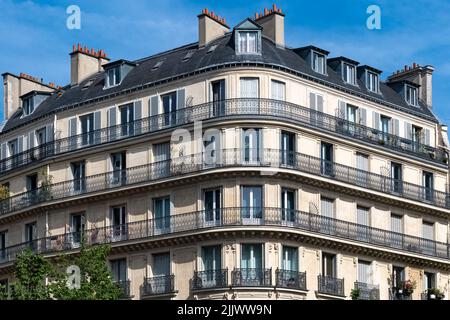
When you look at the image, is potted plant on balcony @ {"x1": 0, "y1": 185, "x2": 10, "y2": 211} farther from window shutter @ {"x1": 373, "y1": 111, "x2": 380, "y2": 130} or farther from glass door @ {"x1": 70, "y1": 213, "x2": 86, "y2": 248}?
window shutter @ {"x1": 373, "y1": 111, "x2": 380, "y2": 130}

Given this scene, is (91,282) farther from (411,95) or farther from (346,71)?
(411,95)

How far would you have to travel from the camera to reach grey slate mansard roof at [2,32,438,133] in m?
44.6

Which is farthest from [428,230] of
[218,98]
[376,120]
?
[218,98]

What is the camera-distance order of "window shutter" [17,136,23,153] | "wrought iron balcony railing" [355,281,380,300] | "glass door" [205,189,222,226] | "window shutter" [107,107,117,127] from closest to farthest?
"glass door" [205,189,222,226] < "wrought iron balcony railing" [355,281,380,300] < "window shutter" [107,107,117,127] < "window shutter" [17,136,23,153]

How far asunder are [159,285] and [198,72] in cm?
921

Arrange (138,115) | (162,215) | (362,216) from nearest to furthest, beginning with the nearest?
1. (162,215)
2. (138,115)
3. (362,216)

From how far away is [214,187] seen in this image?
43.1 meters

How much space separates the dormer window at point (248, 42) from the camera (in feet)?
147

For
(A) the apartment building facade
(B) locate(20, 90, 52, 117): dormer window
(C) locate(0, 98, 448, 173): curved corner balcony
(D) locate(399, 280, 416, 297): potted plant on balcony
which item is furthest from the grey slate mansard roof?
(D) locate(399, 280, 416, 297): potted plant on balcony

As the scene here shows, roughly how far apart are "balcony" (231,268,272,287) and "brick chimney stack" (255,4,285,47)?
1099cm

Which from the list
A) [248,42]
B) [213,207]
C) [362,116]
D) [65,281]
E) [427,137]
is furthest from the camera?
[427,137]

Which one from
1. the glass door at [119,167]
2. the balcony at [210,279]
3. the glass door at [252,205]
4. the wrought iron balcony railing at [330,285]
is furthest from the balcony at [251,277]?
the glass door at [119,167]

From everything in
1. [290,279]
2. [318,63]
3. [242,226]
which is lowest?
[290,279]

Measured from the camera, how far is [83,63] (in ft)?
174
